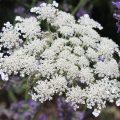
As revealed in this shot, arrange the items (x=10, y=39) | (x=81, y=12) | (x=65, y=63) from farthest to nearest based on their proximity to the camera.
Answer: (x=81, y=12) → (x=10, y=39) → (x=65, y=63)

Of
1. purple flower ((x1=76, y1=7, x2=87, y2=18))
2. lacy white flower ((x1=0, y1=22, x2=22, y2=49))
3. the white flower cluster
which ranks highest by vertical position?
purple flower ((x1=76, y1=7, x2=87, y2=18))

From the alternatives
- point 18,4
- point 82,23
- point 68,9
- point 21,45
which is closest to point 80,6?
point 68,9

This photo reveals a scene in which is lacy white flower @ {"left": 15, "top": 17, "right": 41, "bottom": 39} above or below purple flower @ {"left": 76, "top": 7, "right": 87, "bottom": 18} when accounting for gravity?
below

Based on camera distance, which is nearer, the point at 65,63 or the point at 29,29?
the point at 65,63

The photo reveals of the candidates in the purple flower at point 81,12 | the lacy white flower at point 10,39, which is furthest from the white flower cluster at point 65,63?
the purple flower at point 81,12

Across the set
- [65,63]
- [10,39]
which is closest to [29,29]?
[10,39]

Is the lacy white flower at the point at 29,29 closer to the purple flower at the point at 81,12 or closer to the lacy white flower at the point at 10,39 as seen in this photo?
the lacy white flower at the point at 10,39

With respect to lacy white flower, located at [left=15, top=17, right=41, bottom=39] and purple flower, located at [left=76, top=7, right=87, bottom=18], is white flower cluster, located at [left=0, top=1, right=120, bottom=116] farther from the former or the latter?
purple flower, located at [left=76, top=7, right=87, bottom=18]

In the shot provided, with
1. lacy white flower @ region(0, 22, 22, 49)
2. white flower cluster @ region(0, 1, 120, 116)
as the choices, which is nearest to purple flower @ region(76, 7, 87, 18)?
white flower cluster @ region(0, 1, 120, 116)

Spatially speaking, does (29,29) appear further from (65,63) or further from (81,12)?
(81,12)
